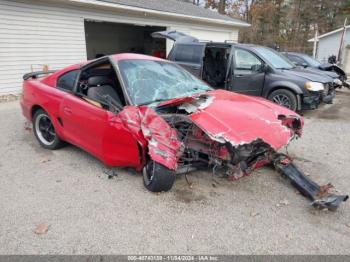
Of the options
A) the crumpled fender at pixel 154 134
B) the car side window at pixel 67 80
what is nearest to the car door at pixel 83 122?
the car side window at pixel 67 80

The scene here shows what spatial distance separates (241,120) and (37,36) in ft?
30.1

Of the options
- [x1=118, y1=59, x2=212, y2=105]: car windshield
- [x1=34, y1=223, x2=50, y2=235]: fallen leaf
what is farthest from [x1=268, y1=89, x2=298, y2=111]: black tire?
[x1=34, y1=223, x2=50, y2=235]: fallen leaf

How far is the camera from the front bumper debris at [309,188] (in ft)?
10.5

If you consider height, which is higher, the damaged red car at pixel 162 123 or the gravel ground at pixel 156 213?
the damaged red car at pixel 162 123

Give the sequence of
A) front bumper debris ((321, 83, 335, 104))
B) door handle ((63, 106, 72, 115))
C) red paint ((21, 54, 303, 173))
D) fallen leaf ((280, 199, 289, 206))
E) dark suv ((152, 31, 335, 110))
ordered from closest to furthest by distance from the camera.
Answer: red paint ((21, 54, 303, 173)) → fallen leaf ((280, 199, 289, 206)) → door handle ((63, 106, 72, 115)) → dark suv ((152, 31, 335, 110)) → front bumper debris ((321, 83, 335, 104))

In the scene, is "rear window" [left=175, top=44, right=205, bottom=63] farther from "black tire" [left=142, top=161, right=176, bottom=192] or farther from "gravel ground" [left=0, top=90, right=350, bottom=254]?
"black tire" [left=142, top=161, right=176, bottom=192]

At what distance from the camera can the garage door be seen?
60.6 feet

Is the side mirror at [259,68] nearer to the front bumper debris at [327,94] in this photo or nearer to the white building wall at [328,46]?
the front bumper debris at [327,94]

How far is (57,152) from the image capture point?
16.1ft

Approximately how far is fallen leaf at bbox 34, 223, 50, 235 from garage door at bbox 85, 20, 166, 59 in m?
15.9

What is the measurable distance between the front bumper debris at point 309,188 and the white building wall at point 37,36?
9.02 m

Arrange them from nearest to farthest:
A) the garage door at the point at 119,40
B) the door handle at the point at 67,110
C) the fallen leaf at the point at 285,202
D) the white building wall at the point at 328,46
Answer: the fallen leaf at the point at 285,202 < the door handle at the point at 67,110 < the garage door at the point at 119,40 < the white building wall at the point at 328,46

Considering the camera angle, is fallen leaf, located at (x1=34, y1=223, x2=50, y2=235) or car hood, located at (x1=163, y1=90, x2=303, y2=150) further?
car hood, located at (x1=163, y1=90, x2=303, y2=150)

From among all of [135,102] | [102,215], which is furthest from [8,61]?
[102,215]
